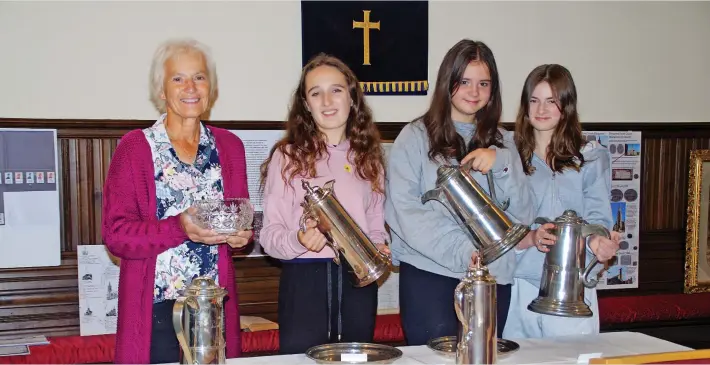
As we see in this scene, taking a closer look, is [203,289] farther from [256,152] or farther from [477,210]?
[256,152]

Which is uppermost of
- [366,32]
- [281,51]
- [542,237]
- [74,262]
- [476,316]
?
[366,32]

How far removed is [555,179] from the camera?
2588mm

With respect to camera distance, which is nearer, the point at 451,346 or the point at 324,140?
the point at 451,346

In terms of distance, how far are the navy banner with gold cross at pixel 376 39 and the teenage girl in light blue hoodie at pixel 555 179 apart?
4.17 ft

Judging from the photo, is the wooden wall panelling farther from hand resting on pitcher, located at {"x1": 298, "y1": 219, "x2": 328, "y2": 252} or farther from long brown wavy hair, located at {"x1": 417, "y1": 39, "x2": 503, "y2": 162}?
hand resting on pitcher, located at {"x1": 298, "y1": 219, "x2": 328, "y2": 252}

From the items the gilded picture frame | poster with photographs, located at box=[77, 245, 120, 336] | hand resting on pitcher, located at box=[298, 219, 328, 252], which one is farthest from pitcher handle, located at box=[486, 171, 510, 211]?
the gilded picture frame

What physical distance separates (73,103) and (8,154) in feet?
1.15

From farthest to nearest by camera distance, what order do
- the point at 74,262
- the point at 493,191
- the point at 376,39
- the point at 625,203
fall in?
1. the point at 625,203
2. the point at 376,39
3. the point at 74,262
4. the point at 493,191

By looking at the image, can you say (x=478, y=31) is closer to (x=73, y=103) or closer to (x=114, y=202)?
(x=73, y=103)

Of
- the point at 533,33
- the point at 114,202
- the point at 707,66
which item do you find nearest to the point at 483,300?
the point at 114,202

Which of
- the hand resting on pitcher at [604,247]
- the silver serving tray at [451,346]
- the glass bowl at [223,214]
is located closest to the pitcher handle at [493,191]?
the hand resting on pitcher at [604,247]

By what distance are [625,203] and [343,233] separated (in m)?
2.76

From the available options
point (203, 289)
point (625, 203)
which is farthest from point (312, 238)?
point (625, 203)

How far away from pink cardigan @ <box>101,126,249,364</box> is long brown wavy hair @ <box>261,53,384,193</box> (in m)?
0.39
